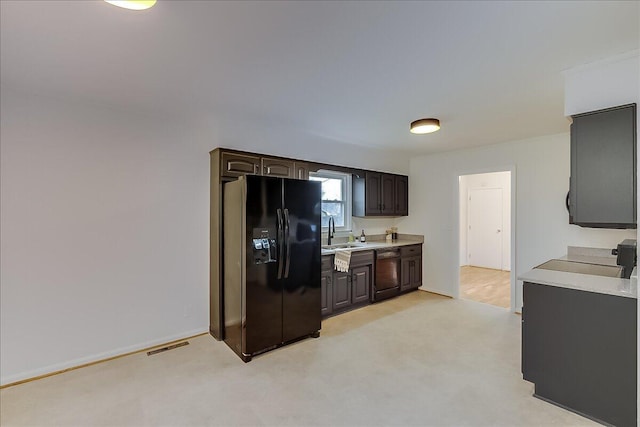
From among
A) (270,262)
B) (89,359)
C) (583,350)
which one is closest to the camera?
(583,350)

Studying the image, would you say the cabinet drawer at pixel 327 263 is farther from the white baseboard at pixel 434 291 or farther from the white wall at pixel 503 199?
the white wall at pixel 503 199

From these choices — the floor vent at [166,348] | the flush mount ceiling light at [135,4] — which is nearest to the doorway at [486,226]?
the floor vent at [166,348]

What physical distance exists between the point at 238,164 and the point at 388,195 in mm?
2774

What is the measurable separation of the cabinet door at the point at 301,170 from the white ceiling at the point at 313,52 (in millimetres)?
858

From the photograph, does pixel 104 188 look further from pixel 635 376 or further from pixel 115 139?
pixel 635 376

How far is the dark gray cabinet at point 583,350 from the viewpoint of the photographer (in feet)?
6.40

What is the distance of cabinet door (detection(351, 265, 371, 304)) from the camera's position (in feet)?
14.0

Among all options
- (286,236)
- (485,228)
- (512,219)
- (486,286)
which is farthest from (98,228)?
(485,228)

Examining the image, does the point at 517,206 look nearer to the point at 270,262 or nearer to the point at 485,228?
the point at 485,228

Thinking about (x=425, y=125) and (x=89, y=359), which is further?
(x=425, y=125)

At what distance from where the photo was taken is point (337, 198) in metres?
4.88

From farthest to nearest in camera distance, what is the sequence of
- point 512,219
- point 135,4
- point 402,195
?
point 402,195
point 512,219
point 135,4

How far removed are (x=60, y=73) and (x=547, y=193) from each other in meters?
5.38

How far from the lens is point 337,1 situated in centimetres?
152
